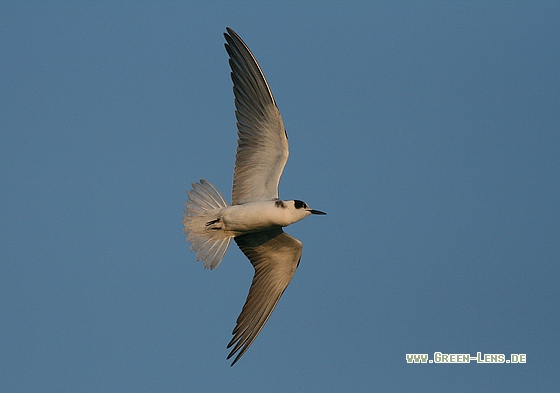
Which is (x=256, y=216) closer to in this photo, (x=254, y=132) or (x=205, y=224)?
(x=205, y=224)

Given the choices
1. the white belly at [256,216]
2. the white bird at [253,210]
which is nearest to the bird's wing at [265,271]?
the white bird at [253,210]

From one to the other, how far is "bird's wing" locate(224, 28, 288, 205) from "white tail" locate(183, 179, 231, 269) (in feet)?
1.14

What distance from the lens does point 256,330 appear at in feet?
47.2

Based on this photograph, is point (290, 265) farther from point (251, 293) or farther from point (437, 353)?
point (437, 353)

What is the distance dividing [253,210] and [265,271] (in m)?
1.27

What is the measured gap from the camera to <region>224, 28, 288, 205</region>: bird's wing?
13906 mm

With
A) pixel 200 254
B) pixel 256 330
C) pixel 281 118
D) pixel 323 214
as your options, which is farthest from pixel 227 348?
pixel 281 118

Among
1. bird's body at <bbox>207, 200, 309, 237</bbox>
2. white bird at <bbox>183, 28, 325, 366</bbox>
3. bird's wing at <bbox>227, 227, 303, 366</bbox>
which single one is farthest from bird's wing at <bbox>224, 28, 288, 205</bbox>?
bird's wing at <bbox>227, 227, 303, 366</bbox>

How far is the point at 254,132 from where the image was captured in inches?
558

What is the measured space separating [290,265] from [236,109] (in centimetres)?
247

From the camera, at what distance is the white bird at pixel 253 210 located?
14.0 m

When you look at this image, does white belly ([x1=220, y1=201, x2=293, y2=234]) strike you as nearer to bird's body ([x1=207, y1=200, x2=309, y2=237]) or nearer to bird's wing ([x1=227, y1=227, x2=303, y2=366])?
bird's body ([x1=207, y1=200, x2=309, y2=237])

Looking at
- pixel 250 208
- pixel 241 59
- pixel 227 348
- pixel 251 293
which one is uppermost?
pixel 241 59

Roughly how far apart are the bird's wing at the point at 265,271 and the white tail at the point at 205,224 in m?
0.50
